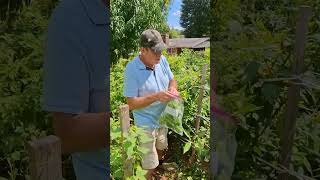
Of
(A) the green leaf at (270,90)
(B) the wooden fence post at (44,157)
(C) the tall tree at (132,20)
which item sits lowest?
(B) the wooden fence post at (44,157)

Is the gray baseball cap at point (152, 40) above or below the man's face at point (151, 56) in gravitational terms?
above

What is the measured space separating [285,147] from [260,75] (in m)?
0.28

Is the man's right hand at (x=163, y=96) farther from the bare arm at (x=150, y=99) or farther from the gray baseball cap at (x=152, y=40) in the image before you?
the gray baseball cap at (x=152, y=40)

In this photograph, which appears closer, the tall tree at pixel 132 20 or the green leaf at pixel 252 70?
the green leaf at pixel 252 70

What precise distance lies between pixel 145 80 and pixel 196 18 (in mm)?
326

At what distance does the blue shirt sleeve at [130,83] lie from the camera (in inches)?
71.0

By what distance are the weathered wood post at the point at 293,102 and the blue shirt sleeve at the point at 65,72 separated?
69cm

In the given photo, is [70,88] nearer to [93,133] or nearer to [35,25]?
[93,133]

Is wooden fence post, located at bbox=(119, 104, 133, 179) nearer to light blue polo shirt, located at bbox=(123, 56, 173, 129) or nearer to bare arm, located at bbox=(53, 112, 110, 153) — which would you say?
light blue polo shirt, located at bbox=(123, 56, 173, 129)

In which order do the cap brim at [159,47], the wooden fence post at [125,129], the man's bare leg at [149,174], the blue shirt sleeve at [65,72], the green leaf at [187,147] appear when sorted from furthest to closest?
1. the green leaf at [187,147]
2. the man's bare leg at [149,174]
3. the wooden fence post at [125,129]
4. the cap brim at [159,47]
5. the blue shirt sleeve at [65,72]

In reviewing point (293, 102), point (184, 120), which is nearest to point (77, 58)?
point (293, 102)

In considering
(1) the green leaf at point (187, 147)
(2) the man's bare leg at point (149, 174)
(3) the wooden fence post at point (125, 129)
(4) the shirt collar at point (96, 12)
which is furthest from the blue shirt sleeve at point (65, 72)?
(1) the green leaf at point (187, 147)

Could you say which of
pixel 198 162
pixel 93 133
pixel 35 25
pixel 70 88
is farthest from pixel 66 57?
pixel 198 162

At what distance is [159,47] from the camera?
177cm
